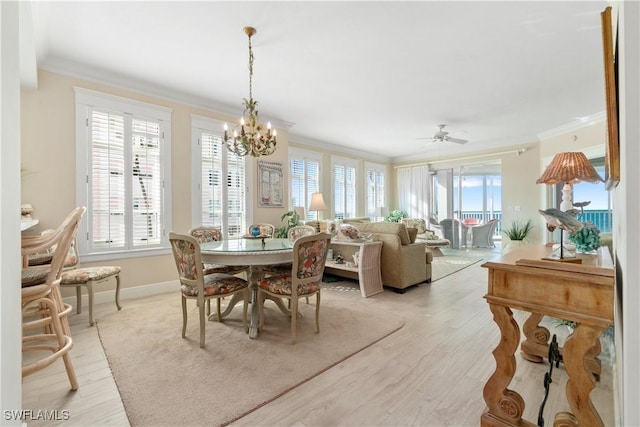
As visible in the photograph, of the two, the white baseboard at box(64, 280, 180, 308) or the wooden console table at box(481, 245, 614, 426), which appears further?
the white baseboard at box(64, 280, 180, 308)

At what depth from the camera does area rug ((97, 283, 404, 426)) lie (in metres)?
1.67

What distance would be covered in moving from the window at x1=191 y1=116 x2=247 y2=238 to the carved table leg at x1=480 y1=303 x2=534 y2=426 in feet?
12.8

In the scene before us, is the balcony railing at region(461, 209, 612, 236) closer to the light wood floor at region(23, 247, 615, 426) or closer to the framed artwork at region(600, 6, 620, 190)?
the light wood floor at region(23, 247, 615, 426)

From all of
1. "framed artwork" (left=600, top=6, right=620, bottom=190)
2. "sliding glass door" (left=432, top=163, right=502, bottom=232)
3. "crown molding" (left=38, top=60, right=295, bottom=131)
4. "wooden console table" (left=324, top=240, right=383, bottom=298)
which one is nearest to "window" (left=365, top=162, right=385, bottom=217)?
"sliding glass door" (left=432, top=163, right=502, bottom=232)

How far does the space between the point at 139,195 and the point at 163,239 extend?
654 millimetres

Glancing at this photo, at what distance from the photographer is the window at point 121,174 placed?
338 cm

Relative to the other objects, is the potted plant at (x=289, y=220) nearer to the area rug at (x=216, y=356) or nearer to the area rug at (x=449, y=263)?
the area rug at (x=216, y=356)

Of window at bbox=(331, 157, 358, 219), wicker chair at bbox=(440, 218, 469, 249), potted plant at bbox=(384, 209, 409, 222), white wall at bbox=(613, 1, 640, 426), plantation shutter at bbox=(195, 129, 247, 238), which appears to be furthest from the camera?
potted plant at bbox=(384, 209, 409, 222)

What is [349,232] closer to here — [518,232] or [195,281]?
[195,281]

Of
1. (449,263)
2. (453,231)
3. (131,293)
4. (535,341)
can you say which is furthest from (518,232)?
(131,293)

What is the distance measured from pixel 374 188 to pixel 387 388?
23.3 feet

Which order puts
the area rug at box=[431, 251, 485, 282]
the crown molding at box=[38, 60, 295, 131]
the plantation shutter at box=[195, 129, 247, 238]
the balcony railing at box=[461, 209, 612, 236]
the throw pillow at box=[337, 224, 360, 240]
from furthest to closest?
1. the balcony railing at box=[461, 209, 612, 236]
2. the area rug at box=[431, 251, 485, 282]
3. the plantation shutter at box=[195, 129, 247, 238]
4. the throw pillow at box=[337, 224, 360, 240]
5. the crown molding at box=[38, 60, 295, 131]

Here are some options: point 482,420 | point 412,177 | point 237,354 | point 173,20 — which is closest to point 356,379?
point 482,420

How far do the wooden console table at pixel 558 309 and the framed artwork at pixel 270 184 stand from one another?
403cm
